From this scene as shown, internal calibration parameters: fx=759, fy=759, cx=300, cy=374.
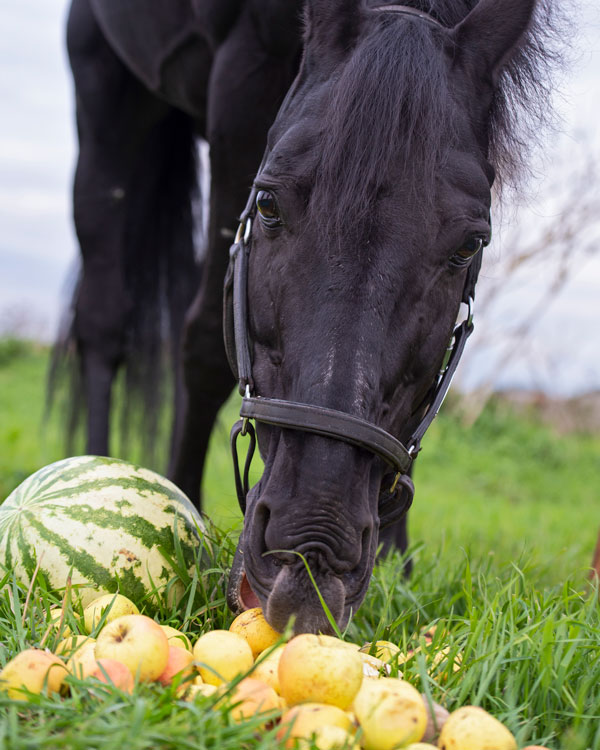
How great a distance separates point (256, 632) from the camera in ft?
6.13

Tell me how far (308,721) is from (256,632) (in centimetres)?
50

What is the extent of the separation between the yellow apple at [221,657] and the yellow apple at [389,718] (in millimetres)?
327

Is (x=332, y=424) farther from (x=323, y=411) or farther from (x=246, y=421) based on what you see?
(x=246, y=421)

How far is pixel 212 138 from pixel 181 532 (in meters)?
1.86

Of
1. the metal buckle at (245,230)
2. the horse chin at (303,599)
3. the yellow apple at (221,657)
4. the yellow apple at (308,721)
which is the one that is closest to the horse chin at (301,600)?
the horse chin at (303,599)

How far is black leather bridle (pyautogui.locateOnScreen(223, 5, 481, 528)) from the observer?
1793mm

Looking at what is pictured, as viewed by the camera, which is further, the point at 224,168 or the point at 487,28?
the point at 224,168

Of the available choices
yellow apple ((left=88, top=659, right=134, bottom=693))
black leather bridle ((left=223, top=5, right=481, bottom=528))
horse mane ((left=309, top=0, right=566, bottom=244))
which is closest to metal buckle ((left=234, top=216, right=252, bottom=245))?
black leather bridle ((left=223, top=5, right=481, bottom=528))

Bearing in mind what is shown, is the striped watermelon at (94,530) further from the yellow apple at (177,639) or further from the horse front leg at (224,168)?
the horse front leg at (224,168)

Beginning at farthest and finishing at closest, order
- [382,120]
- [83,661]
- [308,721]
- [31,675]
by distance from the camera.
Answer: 1. [382,120]
2. [83,661]
3. [31,675]
4. [308,721]

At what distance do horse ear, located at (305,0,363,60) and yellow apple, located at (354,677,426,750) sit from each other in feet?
6.02

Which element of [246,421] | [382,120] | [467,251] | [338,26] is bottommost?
[246,421]

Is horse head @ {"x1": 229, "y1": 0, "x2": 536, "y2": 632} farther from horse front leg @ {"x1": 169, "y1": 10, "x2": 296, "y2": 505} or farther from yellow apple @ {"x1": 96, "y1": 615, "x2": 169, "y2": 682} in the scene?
horse front leg @ {"x1": 169, "y1": 10, "x2": 296, "y2": 505}

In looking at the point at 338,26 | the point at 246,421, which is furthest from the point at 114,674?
the point at 338,26
